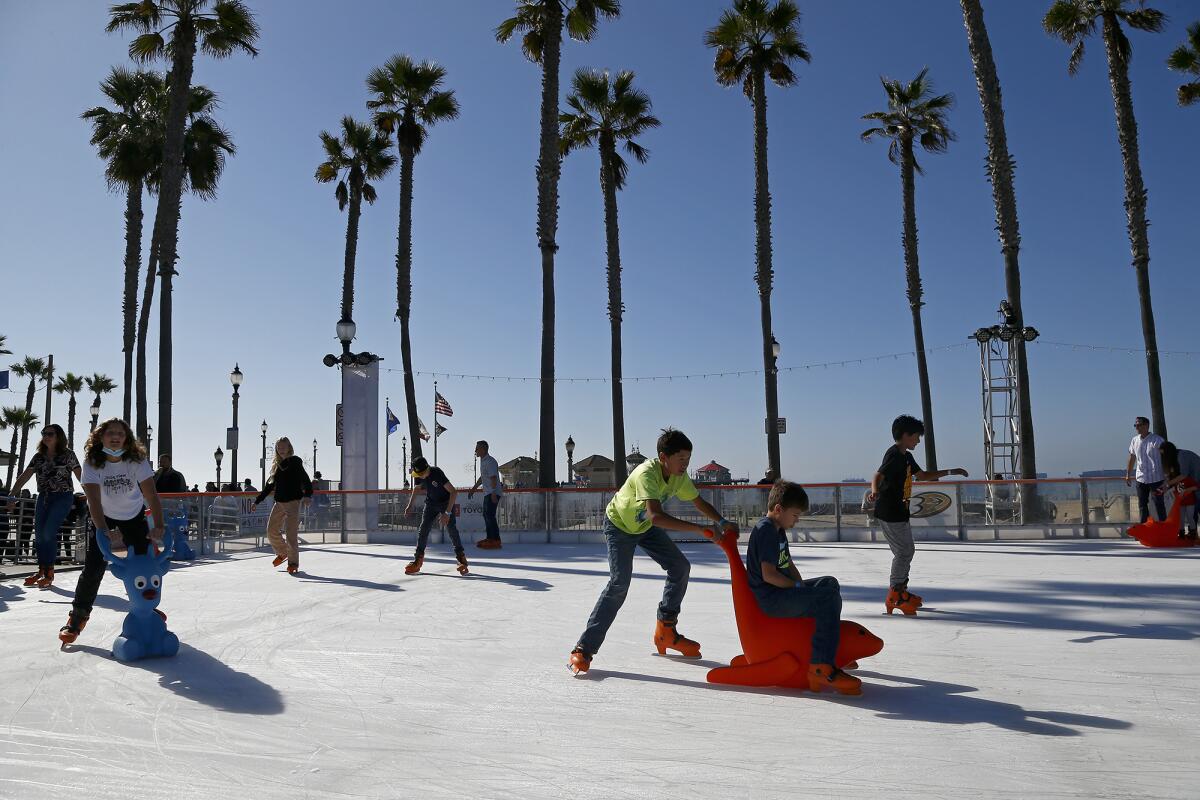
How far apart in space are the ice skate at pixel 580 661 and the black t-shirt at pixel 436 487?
6.17m

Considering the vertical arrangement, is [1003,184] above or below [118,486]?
above

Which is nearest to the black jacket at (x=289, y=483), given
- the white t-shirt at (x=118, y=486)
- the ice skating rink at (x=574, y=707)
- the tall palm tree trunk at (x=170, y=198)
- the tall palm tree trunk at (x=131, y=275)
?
the ice skating rink at (x=574, y=707)

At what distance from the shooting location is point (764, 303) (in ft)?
77.7

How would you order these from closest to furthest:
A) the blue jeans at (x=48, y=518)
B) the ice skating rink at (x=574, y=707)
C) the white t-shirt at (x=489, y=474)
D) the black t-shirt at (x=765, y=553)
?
the ice skating rink at (x=574, y=707), the black t-shirt at (x=765, y=553), the blue jeans at (x=48, y=518), the white t-shirt at (x=489, y=474)

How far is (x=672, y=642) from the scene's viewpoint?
5.61m

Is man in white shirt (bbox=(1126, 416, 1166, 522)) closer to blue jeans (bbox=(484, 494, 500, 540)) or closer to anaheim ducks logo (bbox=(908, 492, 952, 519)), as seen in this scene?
anaheim ducks logo (bbox=(908, 492, 952, 519))

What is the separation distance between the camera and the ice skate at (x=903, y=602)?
7223 millimetres

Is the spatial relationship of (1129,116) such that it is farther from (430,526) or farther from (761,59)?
(430,526)

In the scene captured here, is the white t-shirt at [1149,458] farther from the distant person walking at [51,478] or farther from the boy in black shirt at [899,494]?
the distant person walking at [51,478]

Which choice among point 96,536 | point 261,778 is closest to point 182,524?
point 96,536

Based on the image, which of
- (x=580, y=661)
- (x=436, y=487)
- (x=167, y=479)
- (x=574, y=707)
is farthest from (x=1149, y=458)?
(x=167, y=479)

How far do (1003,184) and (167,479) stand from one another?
17.9 meters

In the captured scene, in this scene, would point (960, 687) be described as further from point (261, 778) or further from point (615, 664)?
point (261, 778)

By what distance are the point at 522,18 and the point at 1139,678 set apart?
69.1 ft
